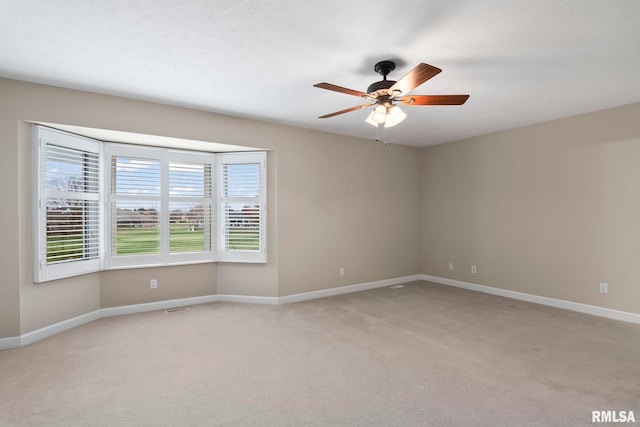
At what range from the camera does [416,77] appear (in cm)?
230

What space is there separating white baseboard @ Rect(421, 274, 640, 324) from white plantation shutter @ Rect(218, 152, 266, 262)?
11.5ft

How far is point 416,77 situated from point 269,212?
2956mm

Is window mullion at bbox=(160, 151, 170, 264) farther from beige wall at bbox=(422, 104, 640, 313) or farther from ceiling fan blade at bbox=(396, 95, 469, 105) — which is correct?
beige wall at bbox=(422, 104, 640, 313)

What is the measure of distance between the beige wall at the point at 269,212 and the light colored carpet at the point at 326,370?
46cm

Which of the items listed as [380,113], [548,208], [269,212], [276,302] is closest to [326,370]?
[276,302]

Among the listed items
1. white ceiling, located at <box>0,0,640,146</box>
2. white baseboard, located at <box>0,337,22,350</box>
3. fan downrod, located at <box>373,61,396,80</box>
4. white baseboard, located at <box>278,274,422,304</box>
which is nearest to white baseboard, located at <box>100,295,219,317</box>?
white baseboard, located at <box>0,337,22,350</box>

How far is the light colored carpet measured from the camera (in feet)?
6.90

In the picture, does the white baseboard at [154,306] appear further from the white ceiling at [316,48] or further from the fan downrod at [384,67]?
the fan downrod at [384,67]

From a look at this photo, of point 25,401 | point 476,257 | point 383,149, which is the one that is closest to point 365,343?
point 25,401

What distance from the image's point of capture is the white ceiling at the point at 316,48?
6.73 ft

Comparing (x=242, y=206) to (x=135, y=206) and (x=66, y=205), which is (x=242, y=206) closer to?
(x=135, y=206)

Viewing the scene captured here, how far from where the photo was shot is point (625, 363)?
9.06 feet

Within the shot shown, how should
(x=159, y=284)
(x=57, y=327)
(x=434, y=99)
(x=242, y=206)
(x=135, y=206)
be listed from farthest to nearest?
(x=242, y=206), (x=159, y=284), (x=135, y=206), (x=57, y=327), (x=434, y=99)

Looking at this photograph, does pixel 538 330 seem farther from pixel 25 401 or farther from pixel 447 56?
pixel 25 401
